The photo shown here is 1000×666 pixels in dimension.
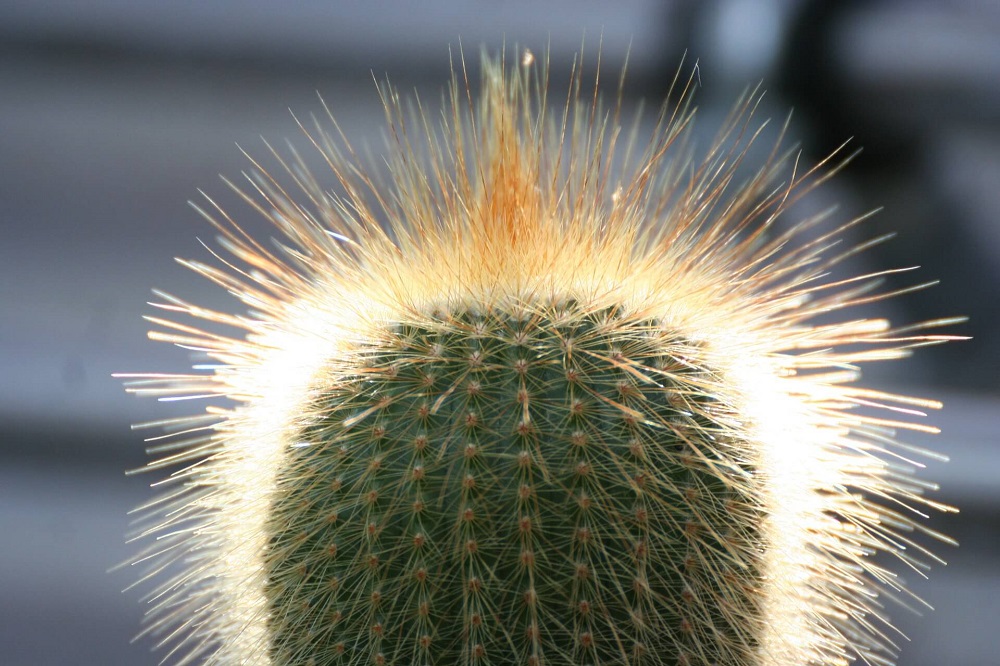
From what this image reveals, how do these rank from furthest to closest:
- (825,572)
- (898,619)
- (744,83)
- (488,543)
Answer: (744,83) → (898,619) → (825,572) → (488,543)

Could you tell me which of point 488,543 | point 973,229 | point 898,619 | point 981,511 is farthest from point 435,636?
point 973,229

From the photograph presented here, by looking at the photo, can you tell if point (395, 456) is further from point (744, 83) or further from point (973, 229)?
point (973, 229)

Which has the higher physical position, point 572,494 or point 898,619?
point 572,494

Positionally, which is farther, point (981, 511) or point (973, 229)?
point (973, 229)

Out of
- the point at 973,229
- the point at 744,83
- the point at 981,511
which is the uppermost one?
the point at 744,83

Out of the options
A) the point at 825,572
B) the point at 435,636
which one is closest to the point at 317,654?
the point at 435,636

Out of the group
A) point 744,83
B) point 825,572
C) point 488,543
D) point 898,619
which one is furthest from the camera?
point 744,83
